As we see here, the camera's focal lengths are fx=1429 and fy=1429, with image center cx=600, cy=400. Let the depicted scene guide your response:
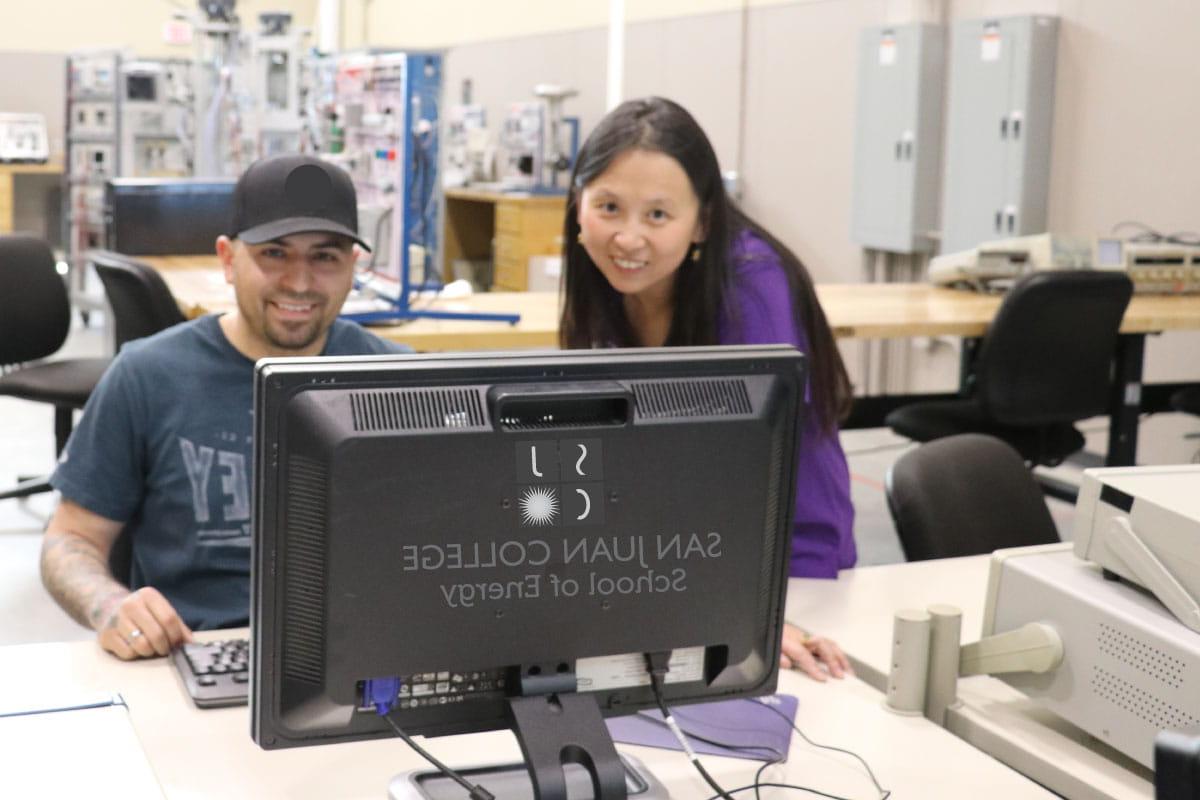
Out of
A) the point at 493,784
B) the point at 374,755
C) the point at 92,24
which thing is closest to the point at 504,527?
the point at 493,784

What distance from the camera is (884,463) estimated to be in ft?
19.3

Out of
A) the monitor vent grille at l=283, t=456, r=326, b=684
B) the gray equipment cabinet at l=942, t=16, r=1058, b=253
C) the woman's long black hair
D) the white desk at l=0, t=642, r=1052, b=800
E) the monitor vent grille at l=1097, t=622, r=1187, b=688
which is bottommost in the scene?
the white desk at l=0, t=642, r=1052, b=800

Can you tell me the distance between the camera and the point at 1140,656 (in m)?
1.50

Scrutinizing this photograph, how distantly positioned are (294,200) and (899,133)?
15.2ft

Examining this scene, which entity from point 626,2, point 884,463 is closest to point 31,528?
point 884,463

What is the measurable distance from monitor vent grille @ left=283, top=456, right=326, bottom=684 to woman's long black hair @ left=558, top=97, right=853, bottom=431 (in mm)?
976

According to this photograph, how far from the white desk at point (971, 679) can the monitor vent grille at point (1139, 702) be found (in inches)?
2.8

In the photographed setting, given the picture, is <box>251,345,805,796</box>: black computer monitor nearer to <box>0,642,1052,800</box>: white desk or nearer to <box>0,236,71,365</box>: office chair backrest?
<box>0,642,1052,800</box>: white desk

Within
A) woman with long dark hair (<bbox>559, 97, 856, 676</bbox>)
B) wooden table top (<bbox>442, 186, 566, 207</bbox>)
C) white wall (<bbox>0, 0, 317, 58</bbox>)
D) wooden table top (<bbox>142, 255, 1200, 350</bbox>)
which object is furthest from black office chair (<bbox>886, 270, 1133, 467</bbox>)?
white wall (<bbox>0, 0, 317, 58</bbox>)

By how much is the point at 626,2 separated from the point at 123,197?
4364 mm

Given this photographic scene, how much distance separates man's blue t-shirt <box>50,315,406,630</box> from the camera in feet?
6.52

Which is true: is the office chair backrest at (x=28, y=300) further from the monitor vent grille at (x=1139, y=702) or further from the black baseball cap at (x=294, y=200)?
the monitor vent grille at (x=1139, y=702)

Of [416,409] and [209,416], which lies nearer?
[416,409]

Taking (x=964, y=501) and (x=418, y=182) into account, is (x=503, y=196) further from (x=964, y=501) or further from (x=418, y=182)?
(x=964, y=501)
